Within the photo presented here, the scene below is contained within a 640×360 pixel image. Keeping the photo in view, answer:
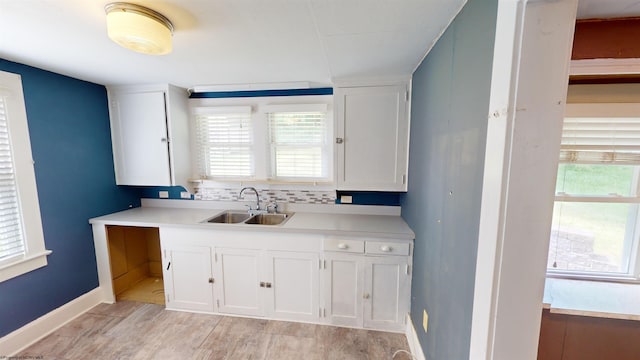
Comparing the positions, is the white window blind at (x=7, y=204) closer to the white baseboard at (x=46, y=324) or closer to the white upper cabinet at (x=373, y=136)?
the white baseboard at (x=46, y=324)

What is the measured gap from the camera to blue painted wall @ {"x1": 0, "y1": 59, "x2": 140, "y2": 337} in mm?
1831

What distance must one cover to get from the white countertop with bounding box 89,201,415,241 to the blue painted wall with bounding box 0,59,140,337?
24cm

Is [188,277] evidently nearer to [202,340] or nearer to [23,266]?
[202,340]

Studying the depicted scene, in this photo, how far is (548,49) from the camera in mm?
705

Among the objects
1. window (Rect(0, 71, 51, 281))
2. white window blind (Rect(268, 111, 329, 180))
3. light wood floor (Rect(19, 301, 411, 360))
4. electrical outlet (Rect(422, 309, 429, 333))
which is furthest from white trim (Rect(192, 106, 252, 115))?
electrical outlet (Rect(422, 309, 429, 333))

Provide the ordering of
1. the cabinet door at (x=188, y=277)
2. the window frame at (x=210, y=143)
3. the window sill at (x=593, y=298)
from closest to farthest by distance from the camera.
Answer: the window sill at (x=593, y=298) < the cabinet door at (x=188, y=277) < the window frame at (x=210, y=143)

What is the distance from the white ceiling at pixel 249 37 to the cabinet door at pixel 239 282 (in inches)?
62.3

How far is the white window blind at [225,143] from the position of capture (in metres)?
2.60

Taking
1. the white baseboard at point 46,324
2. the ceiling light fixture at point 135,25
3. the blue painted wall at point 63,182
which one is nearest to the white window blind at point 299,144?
the ceiling light fixture at point 135,25

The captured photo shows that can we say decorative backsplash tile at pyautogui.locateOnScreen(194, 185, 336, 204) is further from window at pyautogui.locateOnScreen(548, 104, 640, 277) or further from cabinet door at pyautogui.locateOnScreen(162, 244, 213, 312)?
window at pyautogui.locateOnScreen(548, 104, 640, 277)

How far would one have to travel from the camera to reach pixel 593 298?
140 cm

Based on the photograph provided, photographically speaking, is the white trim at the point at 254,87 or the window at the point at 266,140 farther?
the window at the point at 266,140

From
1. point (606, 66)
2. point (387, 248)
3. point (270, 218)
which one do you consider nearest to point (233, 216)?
point (270, 218)

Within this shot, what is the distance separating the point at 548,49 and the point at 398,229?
1530 millimetres
